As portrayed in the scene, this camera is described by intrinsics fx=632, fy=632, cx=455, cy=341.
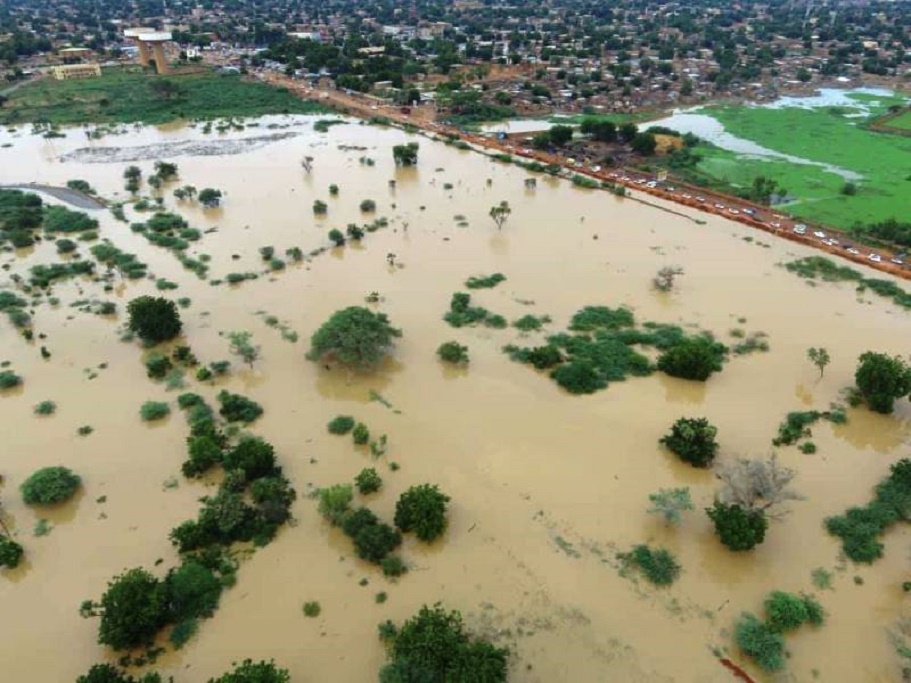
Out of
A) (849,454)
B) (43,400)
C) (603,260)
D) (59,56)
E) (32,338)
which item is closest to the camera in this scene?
(849,454)

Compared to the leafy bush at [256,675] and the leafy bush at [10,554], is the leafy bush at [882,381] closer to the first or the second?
the leafy bush at [256,675]

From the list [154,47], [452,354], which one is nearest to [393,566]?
[452,354]

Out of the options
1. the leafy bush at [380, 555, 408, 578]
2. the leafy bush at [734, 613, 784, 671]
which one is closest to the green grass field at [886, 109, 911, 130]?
the leafy bush at [734, 613, 784, 671]

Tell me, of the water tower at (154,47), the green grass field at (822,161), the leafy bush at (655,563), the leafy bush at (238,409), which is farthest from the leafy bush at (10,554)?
A: the water tower at (154,47)

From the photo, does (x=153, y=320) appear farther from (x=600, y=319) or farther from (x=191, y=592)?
(x=600, y=319)

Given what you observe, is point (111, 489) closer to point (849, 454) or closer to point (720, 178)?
point (849, 454)

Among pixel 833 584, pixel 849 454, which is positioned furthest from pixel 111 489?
pixel 849 454

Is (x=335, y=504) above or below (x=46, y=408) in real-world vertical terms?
above
